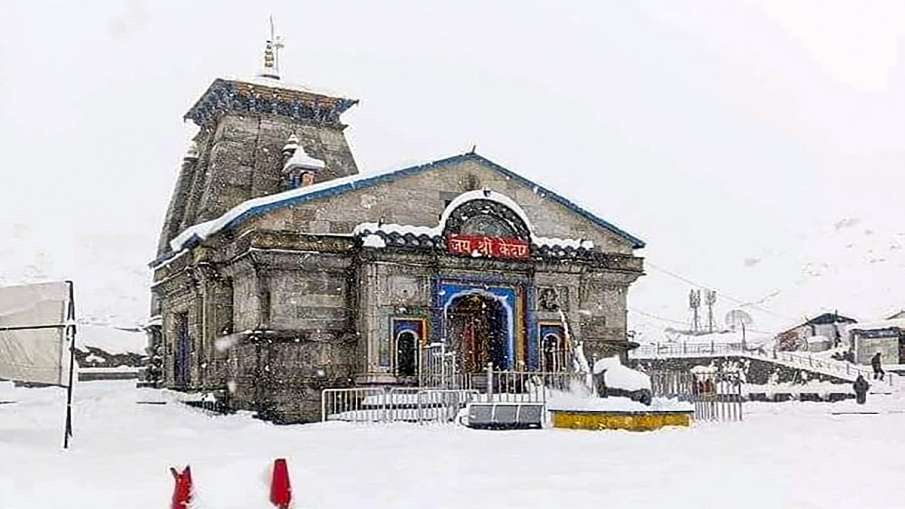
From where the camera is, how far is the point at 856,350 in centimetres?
5534

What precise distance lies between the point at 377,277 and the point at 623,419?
795cm

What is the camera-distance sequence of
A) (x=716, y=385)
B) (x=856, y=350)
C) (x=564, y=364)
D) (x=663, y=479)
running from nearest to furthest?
(x=663, y=479) < (x=716, y=385) < (x=564, y=364) < (x=856, y=350)

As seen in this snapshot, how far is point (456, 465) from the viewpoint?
1257 centimetres

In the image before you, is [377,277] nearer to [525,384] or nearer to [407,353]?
[407,353]

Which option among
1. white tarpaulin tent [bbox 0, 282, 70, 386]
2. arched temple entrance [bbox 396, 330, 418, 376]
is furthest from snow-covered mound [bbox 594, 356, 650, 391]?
white tarpaulin tent [bbox 0, 282, 70, 386]

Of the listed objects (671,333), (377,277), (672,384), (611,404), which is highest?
(671,333)

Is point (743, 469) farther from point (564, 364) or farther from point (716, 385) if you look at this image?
point (564, 364)

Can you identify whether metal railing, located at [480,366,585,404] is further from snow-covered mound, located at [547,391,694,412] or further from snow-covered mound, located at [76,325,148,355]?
snow-covered mound, located at [76,325,148,355]

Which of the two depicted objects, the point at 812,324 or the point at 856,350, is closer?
the point at 856,350

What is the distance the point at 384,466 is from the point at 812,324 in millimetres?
58567

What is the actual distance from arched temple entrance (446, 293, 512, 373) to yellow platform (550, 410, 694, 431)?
7146 mm

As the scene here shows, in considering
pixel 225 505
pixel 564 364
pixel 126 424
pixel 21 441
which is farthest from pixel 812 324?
pixel 225 505

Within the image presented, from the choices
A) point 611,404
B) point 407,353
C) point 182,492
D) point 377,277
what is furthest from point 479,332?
point 182,492

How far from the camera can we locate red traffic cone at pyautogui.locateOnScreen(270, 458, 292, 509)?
8.73 metres
